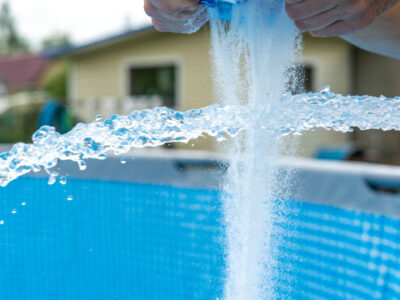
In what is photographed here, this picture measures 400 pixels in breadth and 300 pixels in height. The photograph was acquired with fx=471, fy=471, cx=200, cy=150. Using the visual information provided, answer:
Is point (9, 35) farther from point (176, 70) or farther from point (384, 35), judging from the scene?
point (384, 35)

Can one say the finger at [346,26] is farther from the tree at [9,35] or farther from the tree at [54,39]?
the tree at [9,35]

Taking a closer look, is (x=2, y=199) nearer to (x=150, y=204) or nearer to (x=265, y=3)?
(x=150, y=204)

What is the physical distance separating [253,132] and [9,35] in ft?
188

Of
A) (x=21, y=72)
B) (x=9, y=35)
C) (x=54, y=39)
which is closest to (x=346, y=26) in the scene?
(x=21, y=72)

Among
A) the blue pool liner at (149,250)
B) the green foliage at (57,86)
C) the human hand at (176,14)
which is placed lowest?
the blue pool liner at (149,250)

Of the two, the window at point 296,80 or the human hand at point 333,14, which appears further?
the window at point 296,80

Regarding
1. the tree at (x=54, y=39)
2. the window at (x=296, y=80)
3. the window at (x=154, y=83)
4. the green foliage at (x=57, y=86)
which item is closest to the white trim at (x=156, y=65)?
the window at (x=154, y=83)

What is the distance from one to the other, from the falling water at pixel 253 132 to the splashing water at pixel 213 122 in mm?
34

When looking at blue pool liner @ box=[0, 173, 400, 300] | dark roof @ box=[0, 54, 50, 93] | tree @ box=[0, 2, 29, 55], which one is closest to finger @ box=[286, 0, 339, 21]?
blue pool liner @ box=[0, 173, 400, 300]

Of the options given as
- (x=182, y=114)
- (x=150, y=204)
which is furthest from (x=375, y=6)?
(x=150, y=204)

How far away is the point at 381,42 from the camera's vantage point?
1.39m

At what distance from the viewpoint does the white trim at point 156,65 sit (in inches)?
325

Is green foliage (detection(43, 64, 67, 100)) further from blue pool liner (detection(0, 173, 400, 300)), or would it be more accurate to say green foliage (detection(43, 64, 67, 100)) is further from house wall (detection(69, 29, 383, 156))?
blue pool liner (detection(0, 173, 400, 300))

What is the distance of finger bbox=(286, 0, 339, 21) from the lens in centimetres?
95
